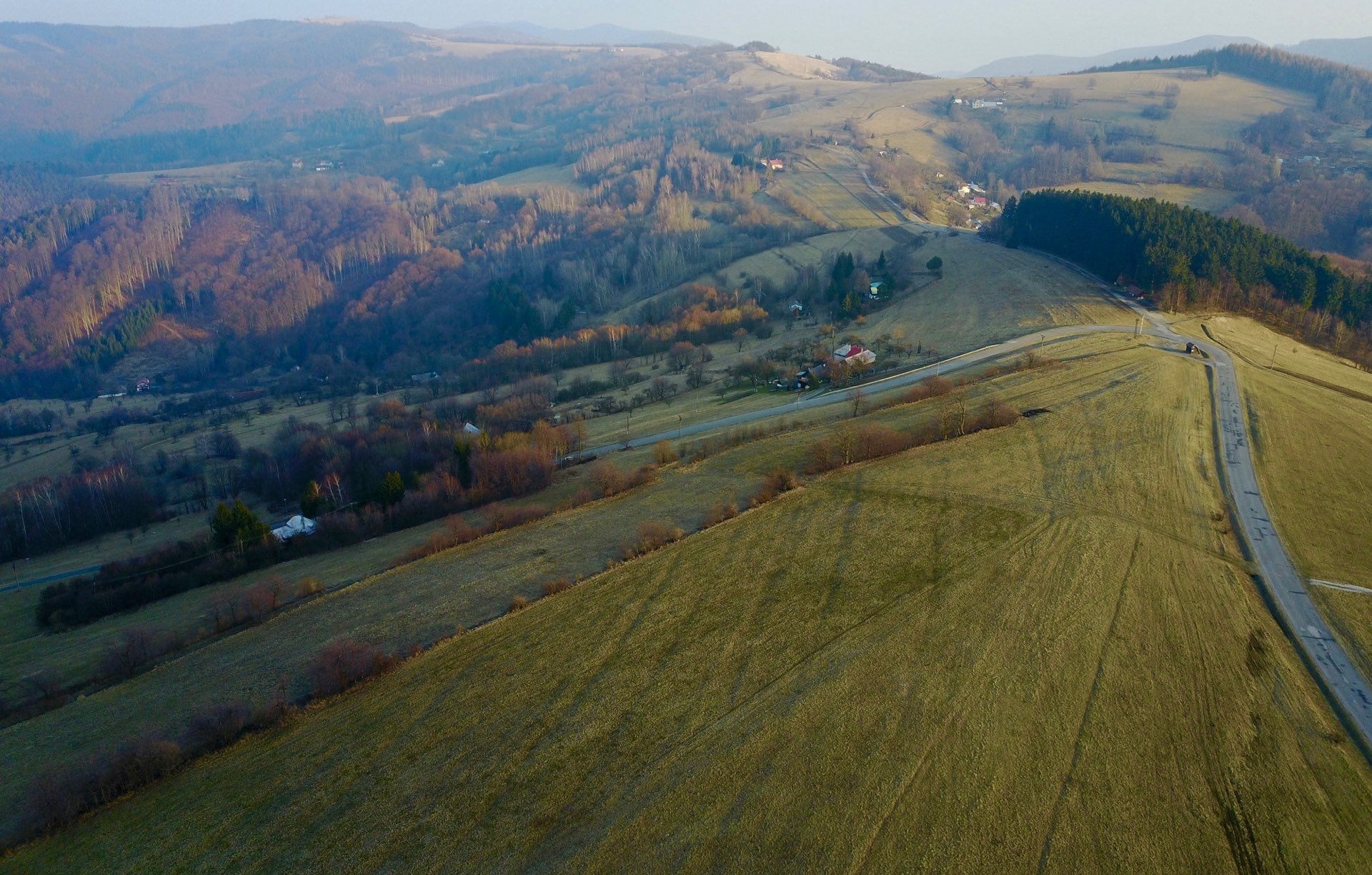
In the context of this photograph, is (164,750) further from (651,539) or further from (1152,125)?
(1152,125)

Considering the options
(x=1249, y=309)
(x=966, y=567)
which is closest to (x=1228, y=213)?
(x=1249, y=309)

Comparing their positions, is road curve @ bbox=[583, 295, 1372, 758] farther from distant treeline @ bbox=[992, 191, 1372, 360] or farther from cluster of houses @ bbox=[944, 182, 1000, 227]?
cluster of houses @ bbox=[944, 182, 1000, 227]

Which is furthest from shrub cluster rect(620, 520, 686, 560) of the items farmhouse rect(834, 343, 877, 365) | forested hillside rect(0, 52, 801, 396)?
forested hillside rect(0, 52, 801, 396)

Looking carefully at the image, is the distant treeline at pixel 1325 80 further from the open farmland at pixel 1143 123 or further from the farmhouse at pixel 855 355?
the farmhouse at pixel 855 355

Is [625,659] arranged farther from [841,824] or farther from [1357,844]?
[1357,844]

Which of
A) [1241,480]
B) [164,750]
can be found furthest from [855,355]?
[164,750]
